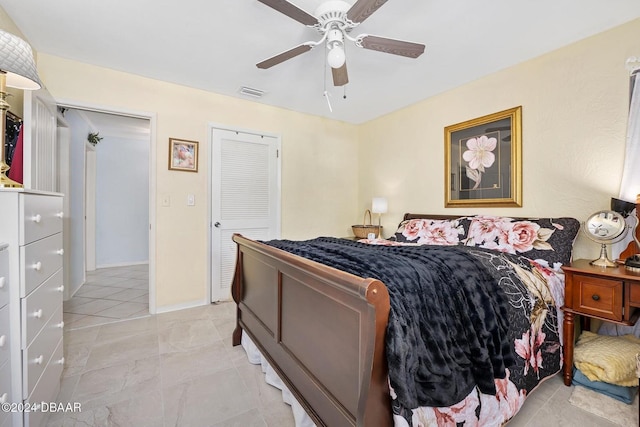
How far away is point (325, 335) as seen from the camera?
1232mm

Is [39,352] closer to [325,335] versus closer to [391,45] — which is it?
[325,335]

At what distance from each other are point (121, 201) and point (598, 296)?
644 cm

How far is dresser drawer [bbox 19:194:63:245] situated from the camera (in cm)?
124

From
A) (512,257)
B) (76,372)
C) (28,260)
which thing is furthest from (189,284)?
(512,257)

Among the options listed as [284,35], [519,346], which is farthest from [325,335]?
[284,35]

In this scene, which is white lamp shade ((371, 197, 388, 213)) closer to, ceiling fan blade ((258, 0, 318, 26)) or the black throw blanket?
the black throw blanket

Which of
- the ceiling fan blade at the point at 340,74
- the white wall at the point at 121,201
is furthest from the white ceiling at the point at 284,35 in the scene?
the white wall at the point at 121,201

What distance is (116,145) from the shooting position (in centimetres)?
513

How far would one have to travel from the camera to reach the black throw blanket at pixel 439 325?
3.31 feet

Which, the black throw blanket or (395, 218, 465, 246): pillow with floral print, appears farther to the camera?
(395, 218, 465, 246): pillow with floral print

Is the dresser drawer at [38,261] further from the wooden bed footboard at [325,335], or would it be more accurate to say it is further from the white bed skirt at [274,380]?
the white bed skirt at [274,380]

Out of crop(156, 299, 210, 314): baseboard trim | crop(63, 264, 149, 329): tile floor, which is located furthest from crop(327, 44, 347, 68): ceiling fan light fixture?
crop(63, 264, 149, 329): tile floor

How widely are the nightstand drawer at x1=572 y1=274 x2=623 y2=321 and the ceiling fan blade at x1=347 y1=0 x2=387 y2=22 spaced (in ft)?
6.50

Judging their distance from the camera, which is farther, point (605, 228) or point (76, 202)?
point (76, 202)
